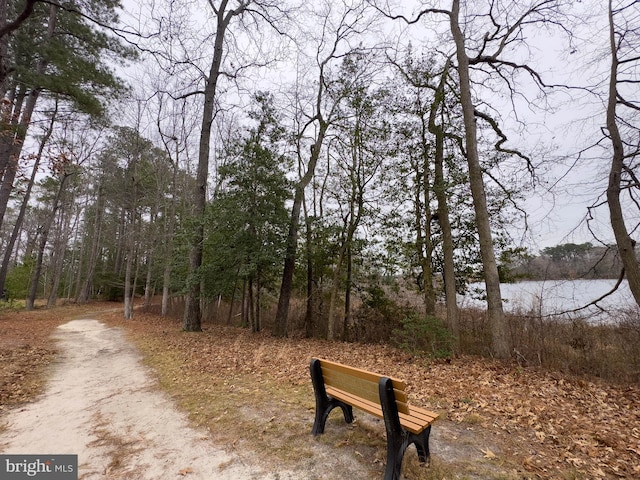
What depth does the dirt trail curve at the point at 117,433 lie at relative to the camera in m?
2.72

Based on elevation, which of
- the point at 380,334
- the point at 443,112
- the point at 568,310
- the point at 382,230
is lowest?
the point at 380,334

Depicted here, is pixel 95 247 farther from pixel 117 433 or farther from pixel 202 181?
pixel 117 433

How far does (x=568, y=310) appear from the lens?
675 centimetres

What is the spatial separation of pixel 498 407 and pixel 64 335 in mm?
12935

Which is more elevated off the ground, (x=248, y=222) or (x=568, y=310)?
(x=248, y=222)

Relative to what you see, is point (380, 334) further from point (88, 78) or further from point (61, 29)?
point (61, 29)

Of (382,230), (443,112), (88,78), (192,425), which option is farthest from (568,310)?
(88,78)

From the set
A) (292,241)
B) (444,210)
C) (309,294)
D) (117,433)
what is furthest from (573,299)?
(117,433)

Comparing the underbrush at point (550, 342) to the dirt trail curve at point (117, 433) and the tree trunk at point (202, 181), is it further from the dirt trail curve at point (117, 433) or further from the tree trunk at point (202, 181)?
the tree trunk at point (202, 181)

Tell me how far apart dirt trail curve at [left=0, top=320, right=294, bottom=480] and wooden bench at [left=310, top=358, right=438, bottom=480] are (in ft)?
2.74

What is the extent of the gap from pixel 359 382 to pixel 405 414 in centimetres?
46

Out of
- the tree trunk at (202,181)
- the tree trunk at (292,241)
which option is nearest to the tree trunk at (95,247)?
the tree trunk at (202,181)

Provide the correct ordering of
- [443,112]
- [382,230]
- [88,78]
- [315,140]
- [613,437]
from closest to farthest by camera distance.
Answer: [613,437], [88,78], [443,112], [382,230], [315,140]

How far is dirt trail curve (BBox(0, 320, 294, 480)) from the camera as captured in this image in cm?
272
